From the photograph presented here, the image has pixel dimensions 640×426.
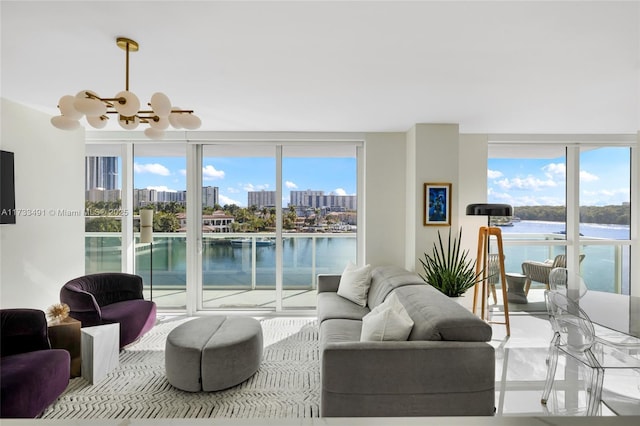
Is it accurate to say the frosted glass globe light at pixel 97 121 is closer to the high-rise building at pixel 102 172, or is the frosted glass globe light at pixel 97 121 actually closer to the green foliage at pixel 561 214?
the high-rise building at pixel 102 172

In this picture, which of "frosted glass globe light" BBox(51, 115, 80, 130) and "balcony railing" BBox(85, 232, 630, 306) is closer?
"frosted glass globe light" BBox(51, 115, 80, 130)

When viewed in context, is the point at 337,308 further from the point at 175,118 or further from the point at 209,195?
the point at 209,195

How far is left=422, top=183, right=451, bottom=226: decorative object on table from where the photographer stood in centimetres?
416

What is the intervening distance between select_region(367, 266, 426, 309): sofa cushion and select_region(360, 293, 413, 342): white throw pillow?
918mm

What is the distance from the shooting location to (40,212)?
369cm

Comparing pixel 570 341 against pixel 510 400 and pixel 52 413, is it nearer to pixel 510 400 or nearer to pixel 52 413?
pixel 510 400

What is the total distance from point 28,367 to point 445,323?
9.31 feet

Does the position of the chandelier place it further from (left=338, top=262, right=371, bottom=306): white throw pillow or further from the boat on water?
the boat on water

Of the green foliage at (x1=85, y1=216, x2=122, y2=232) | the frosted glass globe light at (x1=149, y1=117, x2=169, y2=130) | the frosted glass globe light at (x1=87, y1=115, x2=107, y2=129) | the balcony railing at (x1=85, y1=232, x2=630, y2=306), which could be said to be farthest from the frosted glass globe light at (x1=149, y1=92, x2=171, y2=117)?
the green foliage at (x1=85, y1=216, x2=122, y2=232)

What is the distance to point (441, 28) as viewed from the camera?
78.9 inches

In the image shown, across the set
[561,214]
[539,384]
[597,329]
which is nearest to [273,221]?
[539,384]

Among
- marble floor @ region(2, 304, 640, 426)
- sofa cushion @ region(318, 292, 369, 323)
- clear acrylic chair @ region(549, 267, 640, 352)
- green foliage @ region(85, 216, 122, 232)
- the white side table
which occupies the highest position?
green foliage @ region(85, 216, 122, 232)

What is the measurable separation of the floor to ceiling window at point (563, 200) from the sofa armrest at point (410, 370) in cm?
328

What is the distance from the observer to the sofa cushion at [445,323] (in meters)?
2.20
